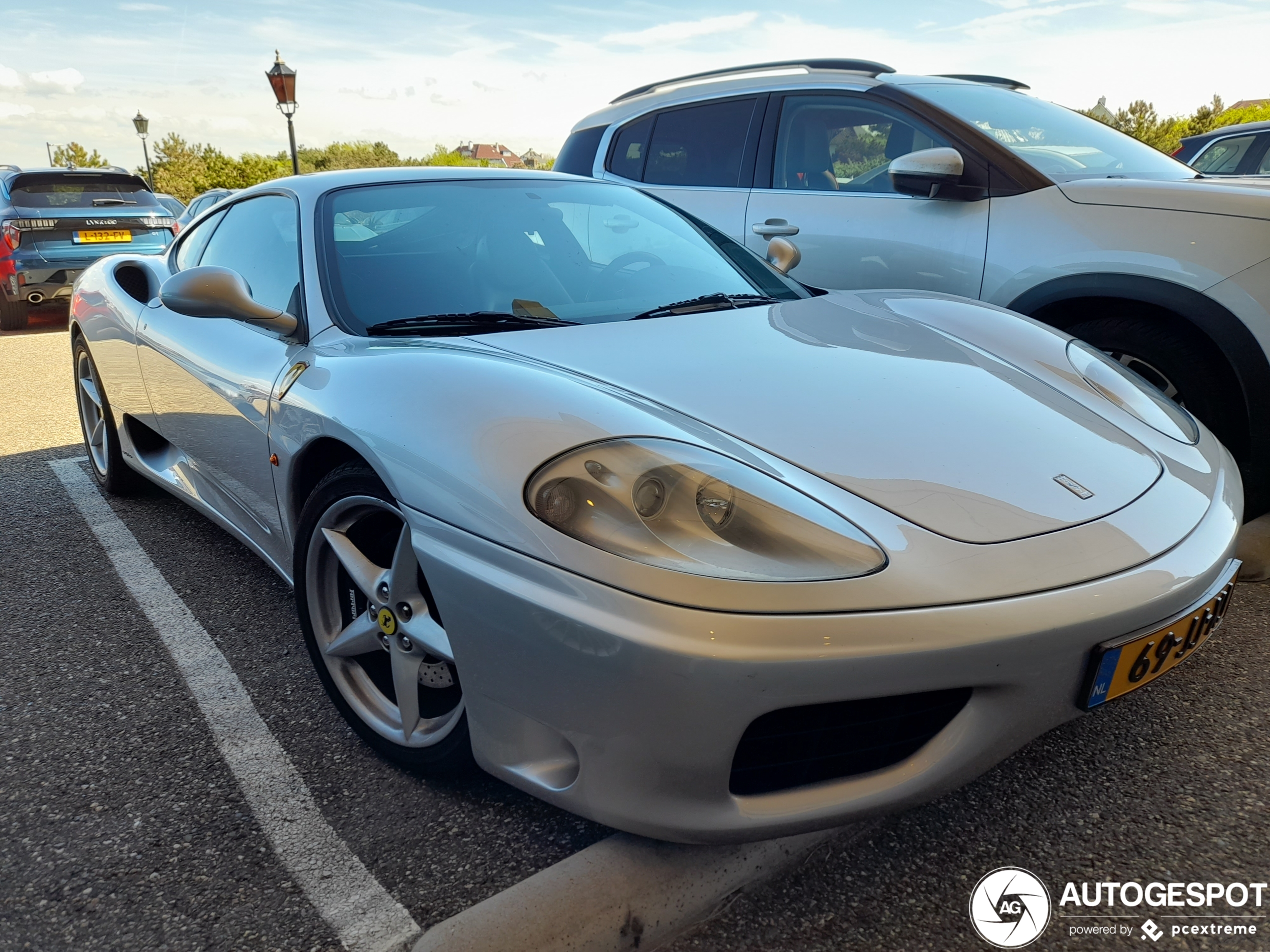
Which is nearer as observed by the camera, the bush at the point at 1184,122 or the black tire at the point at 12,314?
the black tire at the point at 12,314

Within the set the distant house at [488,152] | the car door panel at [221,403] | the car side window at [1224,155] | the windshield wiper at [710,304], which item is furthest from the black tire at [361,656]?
the distant house at [488,152]

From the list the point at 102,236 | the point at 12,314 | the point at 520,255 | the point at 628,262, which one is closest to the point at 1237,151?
the point at 628,262

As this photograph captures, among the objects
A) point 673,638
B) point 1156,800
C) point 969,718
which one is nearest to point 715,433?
point 673,638

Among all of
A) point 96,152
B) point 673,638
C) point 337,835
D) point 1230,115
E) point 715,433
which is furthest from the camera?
point 96,152

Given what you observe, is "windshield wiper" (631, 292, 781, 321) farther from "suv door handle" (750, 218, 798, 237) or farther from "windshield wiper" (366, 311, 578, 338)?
"suv door handle" (750, 218, 798, 237)

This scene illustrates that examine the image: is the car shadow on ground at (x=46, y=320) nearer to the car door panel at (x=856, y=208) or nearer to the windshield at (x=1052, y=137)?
the car door panel at (x=856, y=208)

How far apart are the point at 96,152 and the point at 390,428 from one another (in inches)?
2227

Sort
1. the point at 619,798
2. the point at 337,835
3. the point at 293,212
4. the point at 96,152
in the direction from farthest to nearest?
the point at 96,152
the point at 293,212
the point at 337,835
the point at 619,798

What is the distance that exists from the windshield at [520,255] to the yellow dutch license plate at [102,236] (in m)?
8.57

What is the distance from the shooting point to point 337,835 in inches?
69.1

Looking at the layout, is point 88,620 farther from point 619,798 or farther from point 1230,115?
point 1230,115

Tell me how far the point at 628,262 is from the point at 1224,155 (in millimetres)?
7268

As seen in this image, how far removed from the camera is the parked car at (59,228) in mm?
9258

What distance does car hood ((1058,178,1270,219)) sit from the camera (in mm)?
2797
